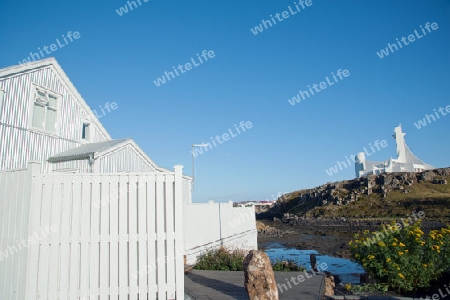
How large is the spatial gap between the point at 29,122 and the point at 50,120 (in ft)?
3.79

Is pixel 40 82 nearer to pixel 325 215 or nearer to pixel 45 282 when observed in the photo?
pixel 45 282

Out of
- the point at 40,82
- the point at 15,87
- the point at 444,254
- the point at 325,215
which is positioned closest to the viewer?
the point at 444,254

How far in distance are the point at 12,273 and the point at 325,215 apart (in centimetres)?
6214

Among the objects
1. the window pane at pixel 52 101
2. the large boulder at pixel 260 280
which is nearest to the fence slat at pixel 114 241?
the large boulder at pixel 260 280

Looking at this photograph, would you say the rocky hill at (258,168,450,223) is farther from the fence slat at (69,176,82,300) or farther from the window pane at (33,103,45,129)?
the fence slat at (69,176,82,300)


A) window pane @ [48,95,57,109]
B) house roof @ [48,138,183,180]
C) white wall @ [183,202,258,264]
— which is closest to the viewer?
white wall @ [183,202,258,264]

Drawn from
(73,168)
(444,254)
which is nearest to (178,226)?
(444,254)

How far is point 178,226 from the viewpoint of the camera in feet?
16.3

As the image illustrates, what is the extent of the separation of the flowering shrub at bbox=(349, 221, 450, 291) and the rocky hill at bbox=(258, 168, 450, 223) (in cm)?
4550

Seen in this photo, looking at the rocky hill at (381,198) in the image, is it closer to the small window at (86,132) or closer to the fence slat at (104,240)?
the small window at (86,132)

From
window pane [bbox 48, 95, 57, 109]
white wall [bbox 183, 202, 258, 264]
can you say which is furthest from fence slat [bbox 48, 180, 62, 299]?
window pane [bbox 48, 95, 57, 109]

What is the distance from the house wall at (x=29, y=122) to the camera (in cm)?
1019

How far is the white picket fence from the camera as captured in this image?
4.56 m

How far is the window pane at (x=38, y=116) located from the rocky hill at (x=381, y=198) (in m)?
50.2
